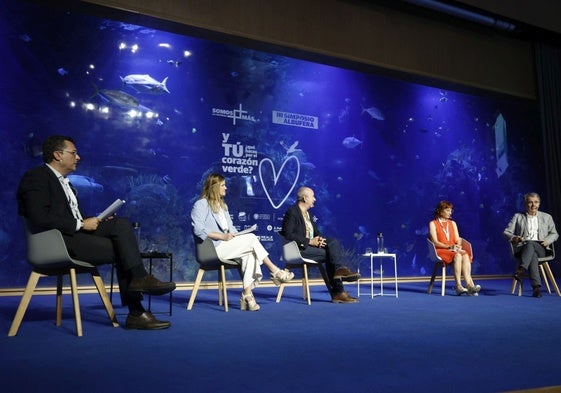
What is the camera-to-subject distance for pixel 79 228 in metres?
3.19

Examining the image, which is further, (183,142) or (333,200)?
(333,200)

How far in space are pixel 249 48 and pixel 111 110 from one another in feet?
6.92

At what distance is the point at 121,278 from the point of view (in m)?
3.30

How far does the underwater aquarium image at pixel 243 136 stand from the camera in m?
5.82

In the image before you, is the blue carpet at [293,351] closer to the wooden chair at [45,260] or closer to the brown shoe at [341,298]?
the wooden chair at [45,260]

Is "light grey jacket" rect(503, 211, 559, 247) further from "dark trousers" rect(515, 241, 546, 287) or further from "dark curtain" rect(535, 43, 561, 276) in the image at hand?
"dark curtain" rect(535, 43, 561, 276)

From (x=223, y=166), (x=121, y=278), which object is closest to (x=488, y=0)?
(x=223, y=166)

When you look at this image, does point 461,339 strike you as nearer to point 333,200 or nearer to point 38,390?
point 38,390

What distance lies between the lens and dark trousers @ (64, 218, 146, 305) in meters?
3.19

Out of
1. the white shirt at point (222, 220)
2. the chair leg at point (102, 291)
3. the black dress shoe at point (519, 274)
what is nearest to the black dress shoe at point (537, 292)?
the black dress shoe at point (519, 274)

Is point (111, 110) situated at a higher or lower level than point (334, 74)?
lower

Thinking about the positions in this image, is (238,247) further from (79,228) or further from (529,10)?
(529,10)

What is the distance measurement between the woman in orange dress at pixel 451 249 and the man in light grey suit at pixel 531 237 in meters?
0.50

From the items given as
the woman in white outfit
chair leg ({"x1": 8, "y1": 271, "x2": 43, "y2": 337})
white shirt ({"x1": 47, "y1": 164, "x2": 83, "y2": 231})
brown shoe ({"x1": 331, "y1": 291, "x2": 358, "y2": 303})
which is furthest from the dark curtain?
chair leg ({"x1": 8, "y1": 271, "x2": 43, "y2": 337})
